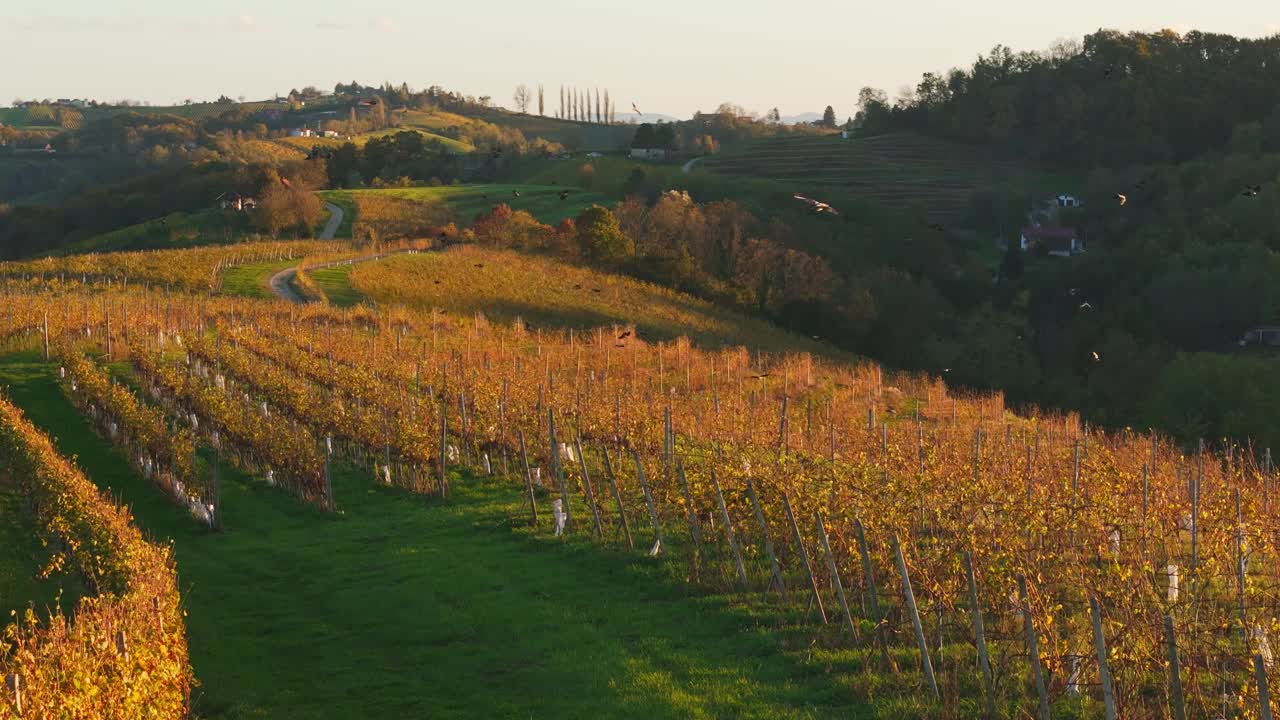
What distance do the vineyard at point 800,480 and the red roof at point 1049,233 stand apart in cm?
5006

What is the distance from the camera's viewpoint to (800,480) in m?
19.4

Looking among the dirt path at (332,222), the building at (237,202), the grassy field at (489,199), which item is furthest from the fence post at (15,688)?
the building at (237,202)

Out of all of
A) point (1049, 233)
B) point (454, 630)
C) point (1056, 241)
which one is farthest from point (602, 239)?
point (454, 630)

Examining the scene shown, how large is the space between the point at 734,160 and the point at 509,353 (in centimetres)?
8834

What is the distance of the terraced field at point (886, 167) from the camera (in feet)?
391

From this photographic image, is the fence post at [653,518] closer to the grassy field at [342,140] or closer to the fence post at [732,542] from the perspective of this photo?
the fence post at [732,542]

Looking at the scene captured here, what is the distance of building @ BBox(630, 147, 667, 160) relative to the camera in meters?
138

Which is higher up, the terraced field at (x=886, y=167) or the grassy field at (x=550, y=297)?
the terraced field at (x=886, y=167)

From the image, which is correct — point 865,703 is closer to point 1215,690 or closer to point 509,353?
point 1215,690

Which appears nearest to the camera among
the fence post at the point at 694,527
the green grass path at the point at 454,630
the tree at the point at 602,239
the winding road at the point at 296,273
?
the green grass path at the point at 454,630

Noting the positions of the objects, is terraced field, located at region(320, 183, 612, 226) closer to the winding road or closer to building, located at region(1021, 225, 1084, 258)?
the winding road

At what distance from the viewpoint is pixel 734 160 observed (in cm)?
13425

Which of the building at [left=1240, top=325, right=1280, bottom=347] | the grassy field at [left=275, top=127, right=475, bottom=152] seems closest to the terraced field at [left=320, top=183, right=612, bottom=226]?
the building at [left=1240, top=325, right=1280, bottom=347]

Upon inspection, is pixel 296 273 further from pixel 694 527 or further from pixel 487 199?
pixel 694 527
